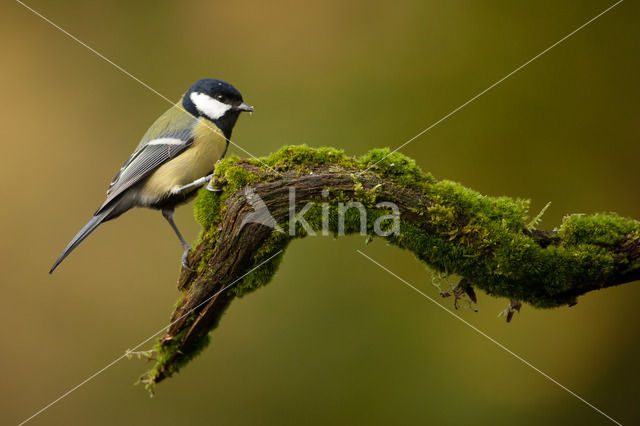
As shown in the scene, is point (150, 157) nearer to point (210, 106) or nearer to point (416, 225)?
point (210, 106)

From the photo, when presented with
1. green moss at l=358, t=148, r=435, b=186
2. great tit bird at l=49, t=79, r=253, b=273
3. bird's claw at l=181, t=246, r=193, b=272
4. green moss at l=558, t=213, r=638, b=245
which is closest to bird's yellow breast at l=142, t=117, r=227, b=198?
great tit bird at l=49, t=79, r=253, b=273

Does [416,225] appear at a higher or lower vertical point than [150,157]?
higher

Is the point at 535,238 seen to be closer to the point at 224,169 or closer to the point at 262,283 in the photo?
the point at 262,283

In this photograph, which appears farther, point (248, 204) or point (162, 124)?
point (162, 124)

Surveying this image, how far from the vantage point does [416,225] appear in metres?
1.82

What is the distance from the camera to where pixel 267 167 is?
1.84 metres

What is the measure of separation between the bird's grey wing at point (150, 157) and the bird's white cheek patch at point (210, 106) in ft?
0.45

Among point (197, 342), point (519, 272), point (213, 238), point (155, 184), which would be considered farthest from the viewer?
point (155, 184)

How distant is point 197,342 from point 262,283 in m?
0.40

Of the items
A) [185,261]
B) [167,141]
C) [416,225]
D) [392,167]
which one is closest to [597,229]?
[416,225]

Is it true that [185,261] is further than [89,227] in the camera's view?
No

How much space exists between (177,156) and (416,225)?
114cm

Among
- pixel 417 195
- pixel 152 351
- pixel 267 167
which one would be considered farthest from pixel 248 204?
pixel 152 351

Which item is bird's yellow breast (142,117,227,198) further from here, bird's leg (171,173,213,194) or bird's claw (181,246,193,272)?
bird's claw (181,246,193,272)
